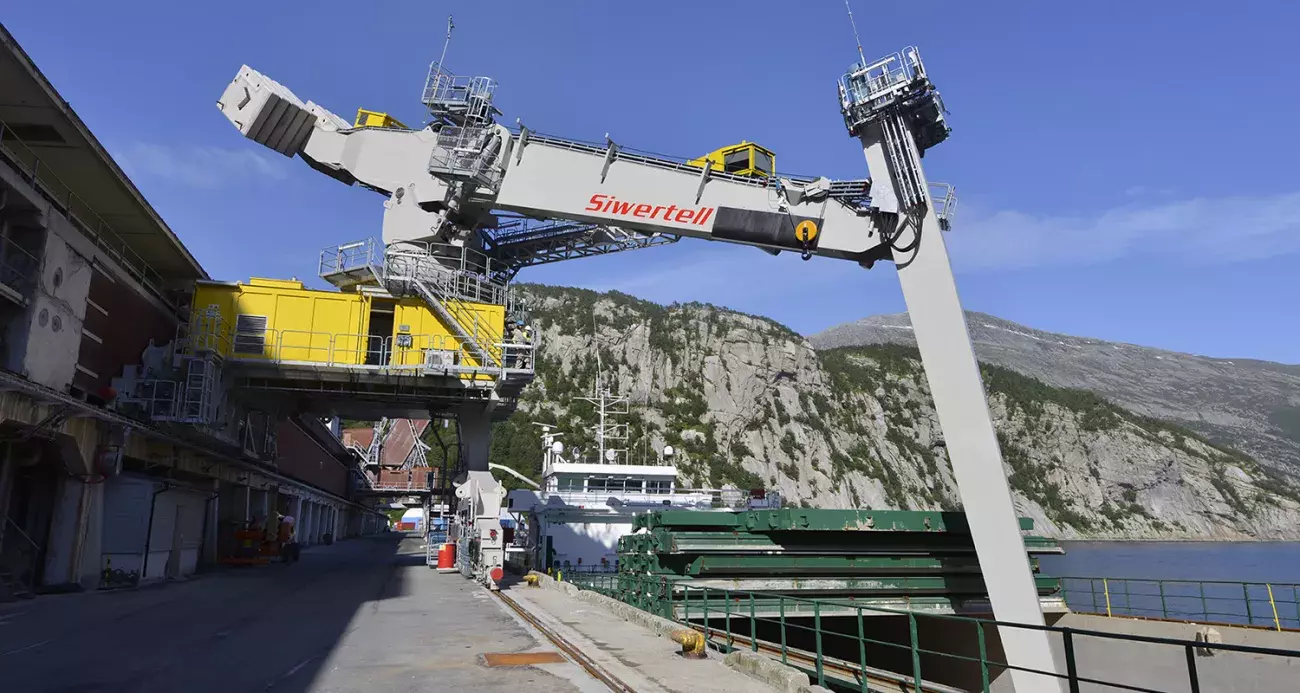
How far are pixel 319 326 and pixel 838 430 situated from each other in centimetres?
10682

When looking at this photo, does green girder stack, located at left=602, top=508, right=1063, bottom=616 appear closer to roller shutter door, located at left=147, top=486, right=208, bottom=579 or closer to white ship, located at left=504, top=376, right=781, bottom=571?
roller shutter door, located at left=147, top=486, right=208, bottom=579

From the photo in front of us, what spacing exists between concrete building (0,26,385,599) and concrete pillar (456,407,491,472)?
25.2ft

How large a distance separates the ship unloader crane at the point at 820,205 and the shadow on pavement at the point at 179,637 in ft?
21.5

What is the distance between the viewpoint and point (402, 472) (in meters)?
94.4

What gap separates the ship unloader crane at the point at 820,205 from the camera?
51.0ft

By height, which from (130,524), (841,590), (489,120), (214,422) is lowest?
(841,590)

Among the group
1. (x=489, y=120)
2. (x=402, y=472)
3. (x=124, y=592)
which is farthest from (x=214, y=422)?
(x=402, y=472)

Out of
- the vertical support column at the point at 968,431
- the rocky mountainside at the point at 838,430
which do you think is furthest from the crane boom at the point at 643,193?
the rocky mountainside at the point at 838,430

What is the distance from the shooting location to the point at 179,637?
1226cm

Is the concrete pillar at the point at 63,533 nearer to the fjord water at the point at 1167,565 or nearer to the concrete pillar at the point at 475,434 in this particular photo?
the concrete pillar at the point at 475,434

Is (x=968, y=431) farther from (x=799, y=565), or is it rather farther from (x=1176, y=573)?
(x=1176, y=573)

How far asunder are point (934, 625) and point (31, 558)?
22064 millimetres

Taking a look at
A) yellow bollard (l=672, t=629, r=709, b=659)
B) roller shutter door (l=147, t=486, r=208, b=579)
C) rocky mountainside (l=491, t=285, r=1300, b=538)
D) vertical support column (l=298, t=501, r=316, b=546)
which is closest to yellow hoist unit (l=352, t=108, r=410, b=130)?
roller shutter door (l=147, t=486, r=208, b=579)

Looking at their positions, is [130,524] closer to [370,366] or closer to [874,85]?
[370,366]
